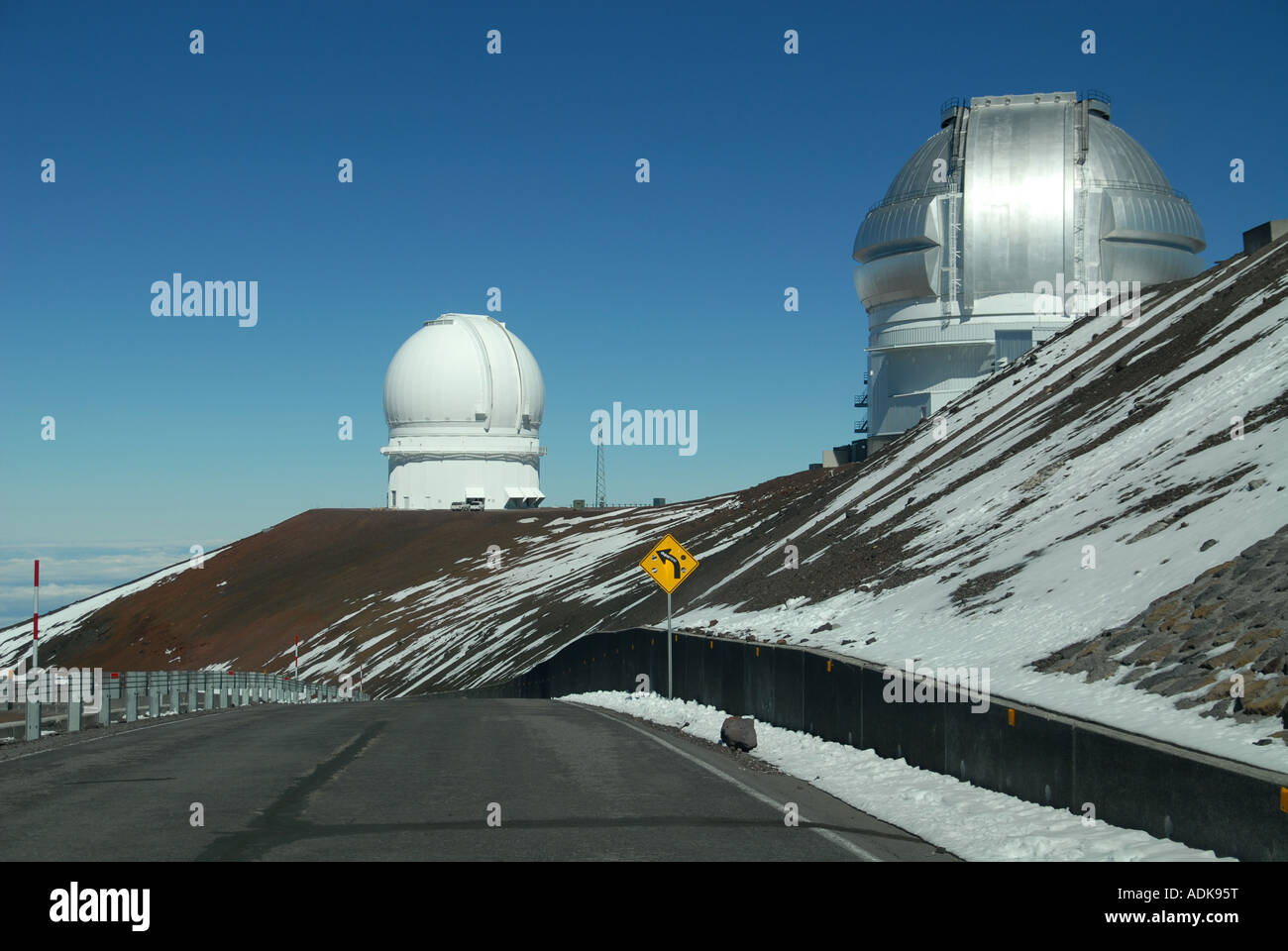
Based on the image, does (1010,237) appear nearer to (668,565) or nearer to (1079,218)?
(1079,218)

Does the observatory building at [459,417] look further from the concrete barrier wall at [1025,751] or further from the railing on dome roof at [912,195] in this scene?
the concrete barrier wall at [1025,751]

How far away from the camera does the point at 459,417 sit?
290ft

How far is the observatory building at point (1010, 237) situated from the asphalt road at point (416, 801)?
40666 millimetres

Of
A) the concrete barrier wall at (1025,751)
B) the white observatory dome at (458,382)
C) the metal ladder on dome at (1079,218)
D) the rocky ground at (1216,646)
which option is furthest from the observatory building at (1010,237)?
the rocky ground at (1216,646)

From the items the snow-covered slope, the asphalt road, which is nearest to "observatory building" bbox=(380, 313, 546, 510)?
the snow-covered slope

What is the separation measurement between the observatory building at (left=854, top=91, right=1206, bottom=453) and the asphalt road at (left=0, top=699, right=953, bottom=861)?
40.7 m

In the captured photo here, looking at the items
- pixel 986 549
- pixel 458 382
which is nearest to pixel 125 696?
pixel 986 549

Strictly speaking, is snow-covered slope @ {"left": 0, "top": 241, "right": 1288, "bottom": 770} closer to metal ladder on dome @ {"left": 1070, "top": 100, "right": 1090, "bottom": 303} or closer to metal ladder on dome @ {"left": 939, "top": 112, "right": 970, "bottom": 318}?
metal ladder on dome @ {"left": 939, "top": 112, "right": 970, "bottom": 318}

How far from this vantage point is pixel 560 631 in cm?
4225

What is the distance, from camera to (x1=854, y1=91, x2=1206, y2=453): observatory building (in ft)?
174

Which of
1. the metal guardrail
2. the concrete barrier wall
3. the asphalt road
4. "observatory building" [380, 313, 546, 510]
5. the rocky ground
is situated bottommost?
the metal guardrail

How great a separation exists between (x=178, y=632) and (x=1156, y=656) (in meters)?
68.1
